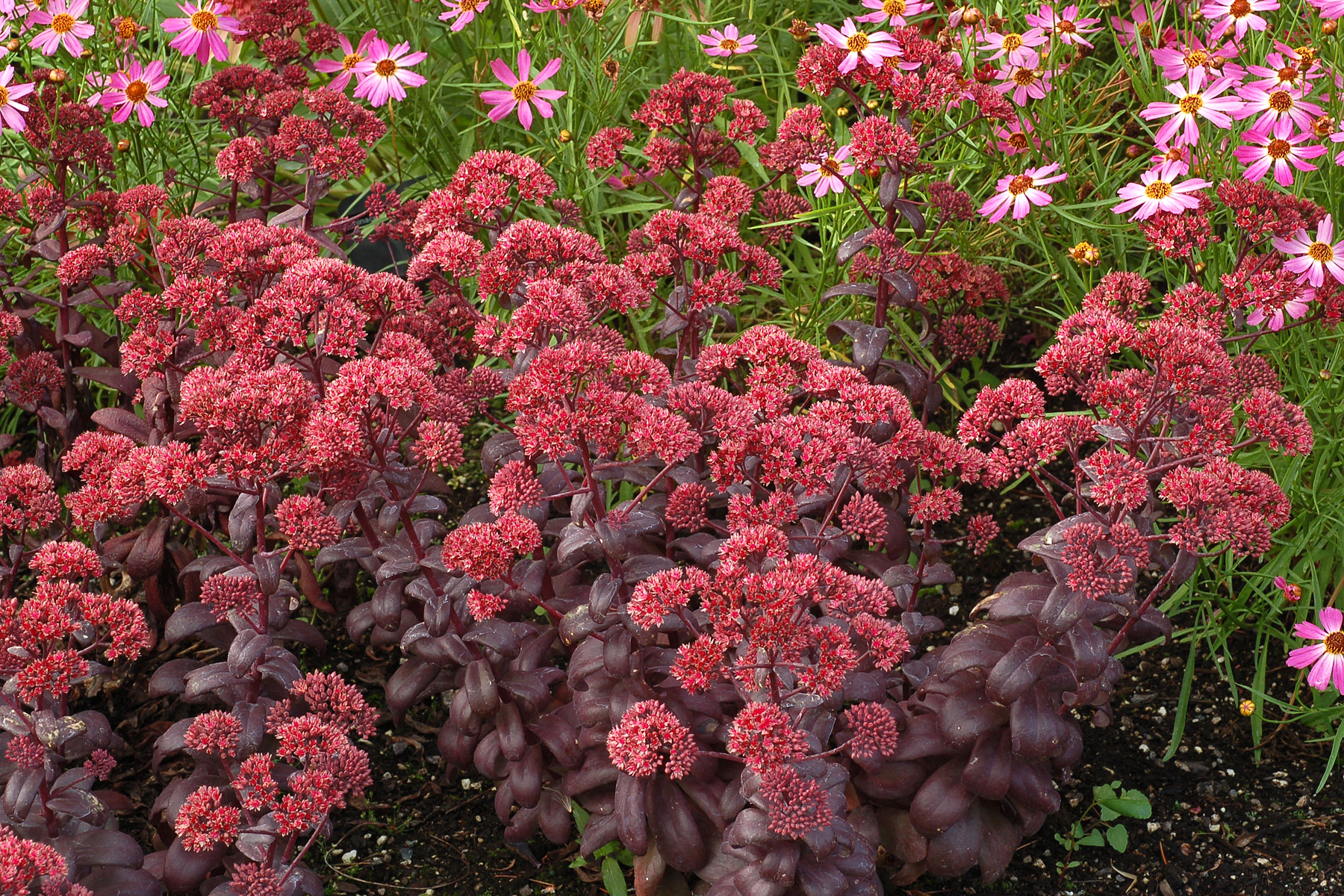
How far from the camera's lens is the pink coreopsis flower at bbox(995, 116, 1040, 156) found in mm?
3031

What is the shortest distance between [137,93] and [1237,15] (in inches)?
113

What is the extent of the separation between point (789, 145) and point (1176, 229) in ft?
2.88

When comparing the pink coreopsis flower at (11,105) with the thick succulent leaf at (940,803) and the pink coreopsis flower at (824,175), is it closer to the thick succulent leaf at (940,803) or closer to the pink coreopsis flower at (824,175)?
the pink coreopsis flower at (824,175)

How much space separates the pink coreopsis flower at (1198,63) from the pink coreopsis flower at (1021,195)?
0.37m

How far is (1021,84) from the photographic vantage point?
124 inches

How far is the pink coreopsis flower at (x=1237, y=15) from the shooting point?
9.72ft

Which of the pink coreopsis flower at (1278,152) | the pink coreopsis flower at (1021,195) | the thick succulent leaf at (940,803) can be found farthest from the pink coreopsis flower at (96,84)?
the pink coreopsis flower at (1278,152)

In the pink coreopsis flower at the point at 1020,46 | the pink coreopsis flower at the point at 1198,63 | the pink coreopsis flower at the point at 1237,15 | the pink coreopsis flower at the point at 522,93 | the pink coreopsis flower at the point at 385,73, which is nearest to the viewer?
the pink coreopsis flower at the point at 1198,63

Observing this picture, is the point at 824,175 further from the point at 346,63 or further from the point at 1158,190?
the point at 346,63

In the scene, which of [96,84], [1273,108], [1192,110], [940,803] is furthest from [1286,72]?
[96,84]

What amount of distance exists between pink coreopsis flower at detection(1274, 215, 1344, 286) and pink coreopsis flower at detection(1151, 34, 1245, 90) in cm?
56

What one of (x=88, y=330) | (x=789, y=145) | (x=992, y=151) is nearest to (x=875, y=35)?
(x=789, y=145)

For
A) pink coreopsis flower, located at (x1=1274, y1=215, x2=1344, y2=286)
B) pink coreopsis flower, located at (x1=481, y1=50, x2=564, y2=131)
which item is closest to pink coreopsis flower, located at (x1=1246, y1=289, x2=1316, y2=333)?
pink coreopsis flower, located at (x1=1274, y1=215, x2=1344, y2=286)

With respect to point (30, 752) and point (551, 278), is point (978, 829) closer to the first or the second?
point (551, 278)
